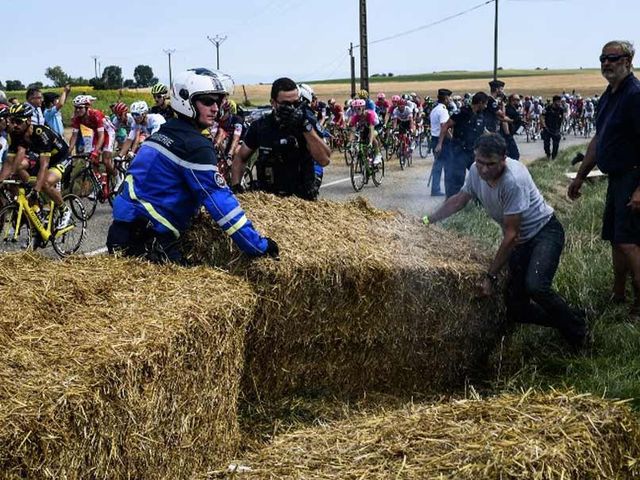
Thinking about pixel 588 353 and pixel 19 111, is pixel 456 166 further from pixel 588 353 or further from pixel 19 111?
pixel 588 353

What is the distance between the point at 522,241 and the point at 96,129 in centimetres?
968

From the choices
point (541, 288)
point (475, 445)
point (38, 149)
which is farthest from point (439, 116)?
point (475, 445)

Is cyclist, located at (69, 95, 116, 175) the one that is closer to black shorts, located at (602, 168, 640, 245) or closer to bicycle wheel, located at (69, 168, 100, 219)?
bicycle wheel, located at (69, 168, 100, 219)

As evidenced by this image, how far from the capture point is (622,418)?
3533 mm

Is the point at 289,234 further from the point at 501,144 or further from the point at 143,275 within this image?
the point at 501,144

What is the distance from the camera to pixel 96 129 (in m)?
14.4

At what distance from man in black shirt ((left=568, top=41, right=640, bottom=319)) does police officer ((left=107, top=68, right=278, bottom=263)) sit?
3.01m

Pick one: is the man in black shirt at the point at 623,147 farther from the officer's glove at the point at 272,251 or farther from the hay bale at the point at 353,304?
the officer's glove at the point at 272,251

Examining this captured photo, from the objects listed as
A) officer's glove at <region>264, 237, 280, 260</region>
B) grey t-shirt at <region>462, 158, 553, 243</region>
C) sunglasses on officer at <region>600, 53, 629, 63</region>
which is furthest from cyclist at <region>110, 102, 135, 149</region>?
officer's glove at <region>264, 237, 280, 260</region>

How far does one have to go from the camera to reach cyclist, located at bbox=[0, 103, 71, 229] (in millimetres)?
10102

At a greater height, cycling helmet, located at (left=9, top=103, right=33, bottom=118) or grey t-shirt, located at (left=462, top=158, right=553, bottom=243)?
cycling helmet, located at (left=9, top=103, right=33, bottom=118)

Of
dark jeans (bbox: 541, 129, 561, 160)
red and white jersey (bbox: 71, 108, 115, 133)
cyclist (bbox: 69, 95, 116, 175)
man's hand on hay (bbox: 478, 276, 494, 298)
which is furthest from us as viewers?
dark jeans (bbox: 541, 129, 561, 160)

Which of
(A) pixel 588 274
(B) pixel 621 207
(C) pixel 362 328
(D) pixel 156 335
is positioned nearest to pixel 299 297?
(C) pixel 362 328

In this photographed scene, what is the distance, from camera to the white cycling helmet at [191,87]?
512cm
